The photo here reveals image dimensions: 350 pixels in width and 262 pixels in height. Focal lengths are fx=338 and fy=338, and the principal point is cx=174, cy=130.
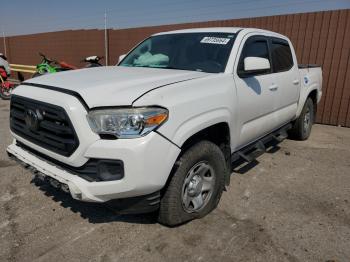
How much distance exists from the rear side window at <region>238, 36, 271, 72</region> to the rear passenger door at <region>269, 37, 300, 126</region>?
0.21 meters

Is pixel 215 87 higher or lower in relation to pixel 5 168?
higher

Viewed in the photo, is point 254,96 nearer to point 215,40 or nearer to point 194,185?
point 215,40

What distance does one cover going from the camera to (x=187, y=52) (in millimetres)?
3877

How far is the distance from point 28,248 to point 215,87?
6.87 feet

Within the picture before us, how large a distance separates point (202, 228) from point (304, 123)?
3.79m

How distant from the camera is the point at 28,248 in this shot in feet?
8.92

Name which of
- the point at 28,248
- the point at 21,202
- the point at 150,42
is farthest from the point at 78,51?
the point at 28,248

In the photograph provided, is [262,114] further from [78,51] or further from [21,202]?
[78,51]

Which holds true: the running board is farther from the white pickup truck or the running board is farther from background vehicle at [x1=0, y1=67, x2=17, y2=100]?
background vehicle at [x1=0, y1=67, x2=17, y2=100]

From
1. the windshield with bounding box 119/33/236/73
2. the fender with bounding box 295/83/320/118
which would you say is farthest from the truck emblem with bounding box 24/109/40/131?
the fender with bounding box 295/83/320/118

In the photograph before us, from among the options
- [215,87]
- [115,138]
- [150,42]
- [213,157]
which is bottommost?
[213,157]

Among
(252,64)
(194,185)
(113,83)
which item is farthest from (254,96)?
(113,83)

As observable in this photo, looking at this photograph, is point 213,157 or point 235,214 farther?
point 235,214

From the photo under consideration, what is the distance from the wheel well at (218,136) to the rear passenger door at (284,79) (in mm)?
1367
